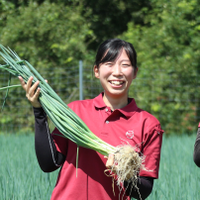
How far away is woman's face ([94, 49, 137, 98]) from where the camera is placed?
1.47 m

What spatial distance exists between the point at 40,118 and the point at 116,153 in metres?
0.35

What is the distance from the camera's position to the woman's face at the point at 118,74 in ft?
4.83

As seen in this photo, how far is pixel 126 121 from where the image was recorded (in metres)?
1.47

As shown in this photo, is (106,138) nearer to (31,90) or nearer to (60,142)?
(60,142)

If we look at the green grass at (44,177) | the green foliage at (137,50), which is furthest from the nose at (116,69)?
the green foliage at (137,50)

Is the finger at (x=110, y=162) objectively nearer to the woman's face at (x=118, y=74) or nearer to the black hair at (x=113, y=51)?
the woman's face at (x=118, y=74)

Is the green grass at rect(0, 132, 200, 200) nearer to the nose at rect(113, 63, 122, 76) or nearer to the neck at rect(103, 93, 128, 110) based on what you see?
the neck at rect(103, 93, 128, 110)

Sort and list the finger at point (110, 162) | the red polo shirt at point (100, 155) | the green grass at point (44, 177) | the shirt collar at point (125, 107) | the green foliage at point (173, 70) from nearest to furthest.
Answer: the finger at point (110, 162) < the red polo shirt at point (100, 155) < the shirt collar at point (125, 107) < the green grass at point (44, 177) < the green foliage at point (173, 70)

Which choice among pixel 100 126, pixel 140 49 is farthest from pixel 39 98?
pixel 140 49

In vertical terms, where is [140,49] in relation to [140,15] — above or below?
below

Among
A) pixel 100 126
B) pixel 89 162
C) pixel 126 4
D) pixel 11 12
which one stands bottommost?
pixel 89 162

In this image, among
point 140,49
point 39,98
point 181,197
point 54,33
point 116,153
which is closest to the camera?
point 116,153

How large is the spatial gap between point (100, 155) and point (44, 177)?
131cm

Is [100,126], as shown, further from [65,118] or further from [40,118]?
[40,118]
